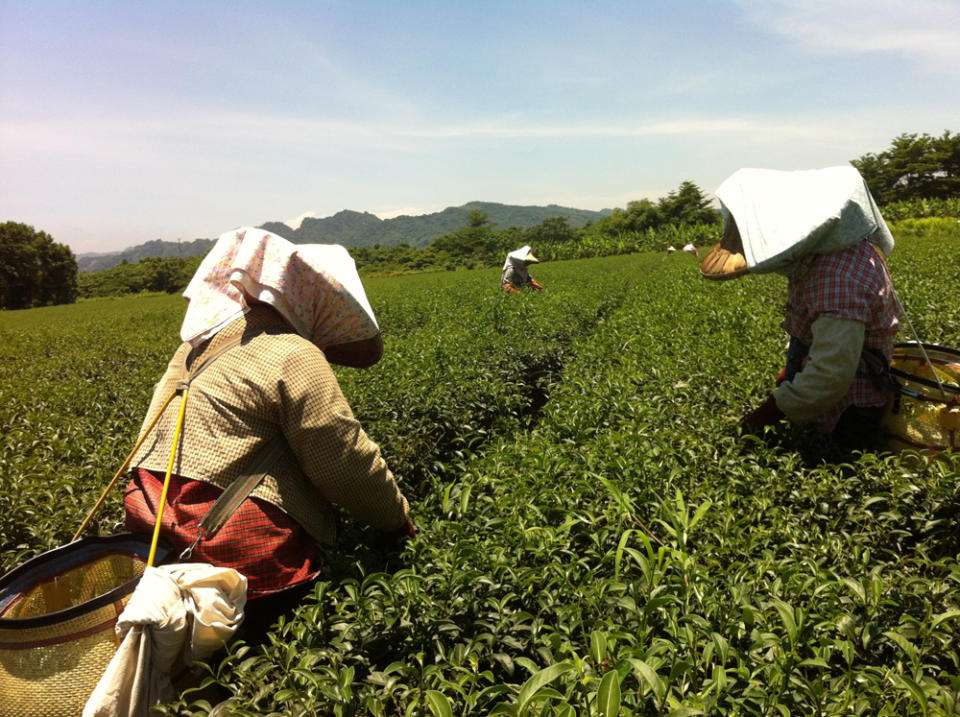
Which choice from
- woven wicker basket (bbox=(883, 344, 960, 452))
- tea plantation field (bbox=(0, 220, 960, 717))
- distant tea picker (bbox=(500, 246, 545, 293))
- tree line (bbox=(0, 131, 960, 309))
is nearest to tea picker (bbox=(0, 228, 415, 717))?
tea plantation field (bbox=(0, 220, 960, 717))

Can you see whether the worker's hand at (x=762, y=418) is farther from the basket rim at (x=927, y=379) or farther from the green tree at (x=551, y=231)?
the green tree at (x=551, y=231)

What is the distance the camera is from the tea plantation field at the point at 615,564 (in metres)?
1.39

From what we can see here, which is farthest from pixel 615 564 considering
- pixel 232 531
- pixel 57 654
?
pixel 57 654

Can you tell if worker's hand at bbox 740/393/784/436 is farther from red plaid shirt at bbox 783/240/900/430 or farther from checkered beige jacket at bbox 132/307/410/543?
checkered beige jacket at bbox 132/307/410/543

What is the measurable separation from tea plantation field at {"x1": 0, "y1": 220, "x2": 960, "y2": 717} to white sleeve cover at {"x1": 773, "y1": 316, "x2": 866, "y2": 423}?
0.30 meters

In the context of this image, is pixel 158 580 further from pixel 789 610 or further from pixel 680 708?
pixel 789 610

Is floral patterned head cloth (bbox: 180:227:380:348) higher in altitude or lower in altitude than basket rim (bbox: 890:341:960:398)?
higher

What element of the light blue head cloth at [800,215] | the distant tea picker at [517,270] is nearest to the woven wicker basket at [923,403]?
the light blue head cloth at [800,215]

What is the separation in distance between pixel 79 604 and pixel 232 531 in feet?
1.63

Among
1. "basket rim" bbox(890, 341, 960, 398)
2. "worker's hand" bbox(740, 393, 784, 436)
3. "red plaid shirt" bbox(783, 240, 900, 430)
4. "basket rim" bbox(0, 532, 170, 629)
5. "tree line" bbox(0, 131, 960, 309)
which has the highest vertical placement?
"tree line" bbox(0, 131, 960, 309)

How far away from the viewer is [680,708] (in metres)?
1.16

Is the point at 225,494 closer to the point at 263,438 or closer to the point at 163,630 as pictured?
the point at 263,438

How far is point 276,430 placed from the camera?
2.21 m

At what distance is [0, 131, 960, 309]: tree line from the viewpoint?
51.4 metres
